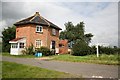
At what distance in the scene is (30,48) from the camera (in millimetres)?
35500

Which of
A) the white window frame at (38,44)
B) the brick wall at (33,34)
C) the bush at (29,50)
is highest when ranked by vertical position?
the brick wall at (33,34)

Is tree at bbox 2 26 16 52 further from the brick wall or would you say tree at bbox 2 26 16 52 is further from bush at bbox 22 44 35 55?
bush at bbox 22 44 35 55

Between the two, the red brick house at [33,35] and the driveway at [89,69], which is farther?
the red brick house at [33,35]

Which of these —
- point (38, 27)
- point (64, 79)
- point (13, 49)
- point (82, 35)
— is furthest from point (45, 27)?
point (82, 35)

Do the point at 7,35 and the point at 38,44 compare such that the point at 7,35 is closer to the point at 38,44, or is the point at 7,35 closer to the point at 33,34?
the point at 33,34

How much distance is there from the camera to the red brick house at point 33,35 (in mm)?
36094

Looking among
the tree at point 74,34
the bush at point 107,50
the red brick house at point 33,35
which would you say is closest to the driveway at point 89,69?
the bush at point 107,50

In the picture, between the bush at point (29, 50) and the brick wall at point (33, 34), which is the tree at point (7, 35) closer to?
the brick wall at point (33, 34)

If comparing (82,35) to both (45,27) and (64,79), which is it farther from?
(64,79)

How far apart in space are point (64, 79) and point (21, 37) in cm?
2945

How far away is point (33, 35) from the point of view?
121 ft

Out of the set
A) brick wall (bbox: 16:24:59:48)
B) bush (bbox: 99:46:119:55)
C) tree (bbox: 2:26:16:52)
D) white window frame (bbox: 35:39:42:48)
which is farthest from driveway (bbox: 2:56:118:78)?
tree (bbox: 2:26:16:52)

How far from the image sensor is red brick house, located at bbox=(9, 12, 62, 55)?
3609 cm

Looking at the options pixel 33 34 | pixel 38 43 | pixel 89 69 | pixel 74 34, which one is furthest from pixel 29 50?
pixel 74 34
